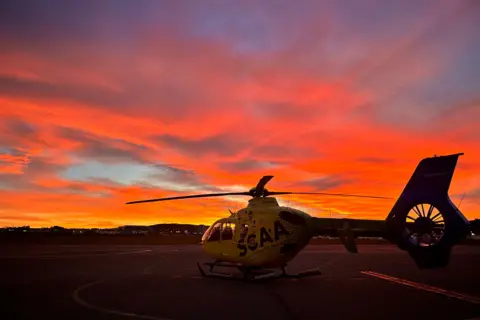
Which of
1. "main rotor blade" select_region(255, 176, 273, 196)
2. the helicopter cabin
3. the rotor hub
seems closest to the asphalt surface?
the helicopter cabin

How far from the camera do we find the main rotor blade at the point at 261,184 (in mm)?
20928

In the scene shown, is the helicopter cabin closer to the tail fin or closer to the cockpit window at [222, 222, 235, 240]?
the cockpit window at [222, 222, 235, 240]

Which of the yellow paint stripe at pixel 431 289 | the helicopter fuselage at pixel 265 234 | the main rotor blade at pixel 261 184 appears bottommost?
the yellow paint stripe at pixel 431 289

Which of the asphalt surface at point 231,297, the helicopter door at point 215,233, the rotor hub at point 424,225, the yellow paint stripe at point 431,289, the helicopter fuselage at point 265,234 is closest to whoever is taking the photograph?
the asphalt surface at point 231,297

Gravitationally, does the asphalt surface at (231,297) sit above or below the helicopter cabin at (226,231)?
below

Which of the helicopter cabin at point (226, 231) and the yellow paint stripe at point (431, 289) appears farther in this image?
the helicopter cabin at point (226, 231)

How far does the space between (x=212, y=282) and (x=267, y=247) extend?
3.39 m

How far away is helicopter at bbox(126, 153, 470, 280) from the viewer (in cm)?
1673

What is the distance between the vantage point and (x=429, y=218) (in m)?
17.1

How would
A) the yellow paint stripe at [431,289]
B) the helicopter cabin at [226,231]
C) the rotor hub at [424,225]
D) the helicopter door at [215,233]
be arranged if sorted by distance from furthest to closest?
1. the helicopter door at [215,233]
2. the helicopter cabin at [226,231]
3. the rotor hub at [424,225]
4. the yellow paint stripe at [431,289]

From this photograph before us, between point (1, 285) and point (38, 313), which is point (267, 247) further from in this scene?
point (1, 285)

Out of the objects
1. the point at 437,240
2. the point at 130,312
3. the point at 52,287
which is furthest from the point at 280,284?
the point at 52,287

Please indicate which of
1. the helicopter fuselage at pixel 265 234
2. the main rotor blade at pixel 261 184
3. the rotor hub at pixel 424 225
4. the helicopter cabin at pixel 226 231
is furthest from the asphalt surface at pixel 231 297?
the main rotor blade at pixel 261 184

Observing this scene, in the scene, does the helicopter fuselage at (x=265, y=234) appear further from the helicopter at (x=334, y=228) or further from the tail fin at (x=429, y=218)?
the tail fin at (x=429, y=218)
